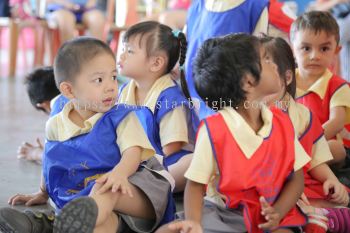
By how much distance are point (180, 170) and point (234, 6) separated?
0.70 m

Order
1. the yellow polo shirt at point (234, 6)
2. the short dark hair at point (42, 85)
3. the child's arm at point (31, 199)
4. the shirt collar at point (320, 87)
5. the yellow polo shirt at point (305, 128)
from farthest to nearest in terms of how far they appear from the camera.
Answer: the short dark hair at point (42, 85), the yellow polo shirt at point (234, 6), the shirt collar at point (320, 87), the child's arm at point (31, 199), the yellow polo shirt at point (305, 128)

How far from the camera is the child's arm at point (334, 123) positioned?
197cm

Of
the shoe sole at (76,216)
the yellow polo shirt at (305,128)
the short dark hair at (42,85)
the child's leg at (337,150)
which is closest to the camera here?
the shoe sole at (76,216)

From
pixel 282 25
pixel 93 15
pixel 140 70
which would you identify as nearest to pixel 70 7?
pixel 93 15

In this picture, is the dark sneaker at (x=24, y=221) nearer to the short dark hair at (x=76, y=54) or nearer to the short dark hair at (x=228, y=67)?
the short dark hair at (x=76, y=54)

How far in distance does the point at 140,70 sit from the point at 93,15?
146 inches

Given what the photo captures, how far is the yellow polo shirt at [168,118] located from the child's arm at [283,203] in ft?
1.81

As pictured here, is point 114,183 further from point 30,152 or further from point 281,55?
point 30,152

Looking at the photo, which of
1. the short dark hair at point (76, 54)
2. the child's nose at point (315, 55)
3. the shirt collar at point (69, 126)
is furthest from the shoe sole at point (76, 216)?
the child's nose at point (315, 55)

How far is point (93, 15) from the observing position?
5617 millimetres

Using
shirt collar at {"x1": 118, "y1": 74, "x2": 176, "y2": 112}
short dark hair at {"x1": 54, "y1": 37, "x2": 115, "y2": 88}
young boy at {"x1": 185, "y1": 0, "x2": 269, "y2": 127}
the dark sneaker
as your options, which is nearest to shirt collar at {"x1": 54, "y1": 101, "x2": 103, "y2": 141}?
short dark hair at {"x1": 54, "y1": 37, "x2": 115, "y2": 88}

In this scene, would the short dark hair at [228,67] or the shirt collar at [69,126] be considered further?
the shirt collar at [69,126]

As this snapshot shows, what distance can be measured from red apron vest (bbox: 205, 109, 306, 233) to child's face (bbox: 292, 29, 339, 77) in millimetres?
661

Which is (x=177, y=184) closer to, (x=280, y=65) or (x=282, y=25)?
(x=280, y=65)
